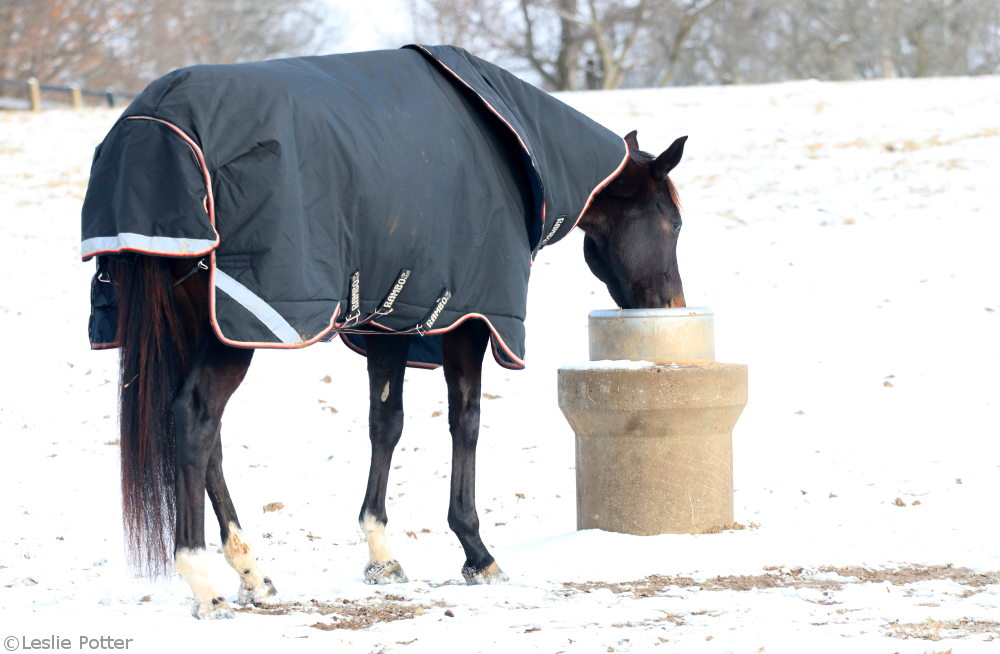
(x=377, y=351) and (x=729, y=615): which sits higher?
(x=377, y=351)

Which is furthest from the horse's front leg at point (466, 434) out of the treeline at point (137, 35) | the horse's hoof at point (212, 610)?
the treeline at point (137, 35)

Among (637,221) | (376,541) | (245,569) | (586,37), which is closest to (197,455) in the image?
(245,569)

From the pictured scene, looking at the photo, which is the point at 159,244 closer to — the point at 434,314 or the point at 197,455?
the point at 197,455

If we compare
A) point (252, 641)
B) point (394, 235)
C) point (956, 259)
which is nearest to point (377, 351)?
point (394, 235)

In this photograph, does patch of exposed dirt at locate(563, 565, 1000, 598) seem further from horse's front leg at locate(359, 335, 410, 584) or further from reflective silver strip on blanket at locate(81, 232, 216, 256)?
reflective silver strip on blanket at locate(81, 232, 216, 256)

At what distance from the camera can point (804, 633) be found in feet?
11.6

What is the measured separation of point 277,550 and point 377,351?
1264mm

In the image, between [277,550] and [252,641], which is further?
[277,550]

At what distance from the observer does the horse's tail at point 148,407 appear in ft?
12.4

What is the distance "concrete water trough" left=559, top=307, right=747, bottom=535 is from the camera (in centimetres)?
531

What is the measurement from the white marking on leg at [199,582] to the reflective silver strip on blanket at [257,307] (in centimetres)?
76

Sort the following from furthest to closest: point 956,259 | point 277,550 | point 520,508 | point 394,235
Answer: point 956,259 < point 520,508 < point 277,550 < point 394,235

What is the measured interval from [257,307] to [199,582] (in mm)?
917

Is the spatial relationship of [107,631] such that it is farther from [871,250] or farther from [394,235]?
[871,250]
